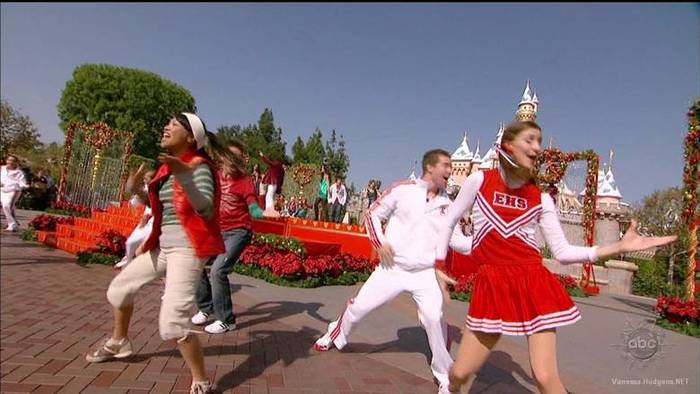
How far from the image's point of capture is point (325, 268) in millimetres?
8312

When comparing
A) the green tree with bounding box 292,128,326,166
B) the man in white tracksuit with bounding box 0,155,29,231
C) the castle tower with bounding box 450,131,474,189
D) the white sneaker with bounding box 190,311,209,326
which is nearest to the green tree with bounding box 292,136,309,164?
the green tree with bounding box 292,128,326,166

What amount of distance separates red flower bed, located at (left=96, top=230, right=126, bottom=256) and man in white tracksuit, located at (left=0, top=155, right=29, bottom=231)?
4.57m

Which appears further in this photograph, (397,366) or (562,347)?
(562,347)

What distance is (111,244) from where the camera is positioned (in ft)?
28.1

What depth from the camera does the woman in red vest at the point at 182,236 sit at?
9.36ft

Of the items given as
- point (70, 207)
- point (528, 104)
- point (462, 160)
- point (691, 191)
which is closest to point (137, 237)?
point (691, 191)

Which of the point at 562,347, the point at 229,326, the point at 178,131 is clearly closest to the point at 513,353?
the point at 562,347

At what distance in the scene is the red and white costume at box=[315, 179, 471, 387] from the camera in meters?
3.66

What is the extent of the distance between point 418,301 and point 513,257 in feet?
4.18

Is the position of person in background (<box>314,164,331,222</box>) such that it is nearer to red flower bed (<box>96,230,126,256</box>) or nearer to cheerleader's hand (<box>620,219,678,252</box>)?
red flower bed (<box>96,230,126,256</box>)

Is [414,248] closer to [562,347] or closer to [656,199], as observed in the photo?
[562,347]

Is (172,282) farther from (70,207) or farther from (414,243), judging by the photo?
(70,207)

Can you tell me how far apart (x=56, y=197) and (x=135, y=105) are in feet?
78.6

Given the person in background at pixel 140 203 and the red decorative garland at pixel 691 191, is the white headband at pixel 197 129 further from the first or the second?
the red decorative garland at pixel 691 191
